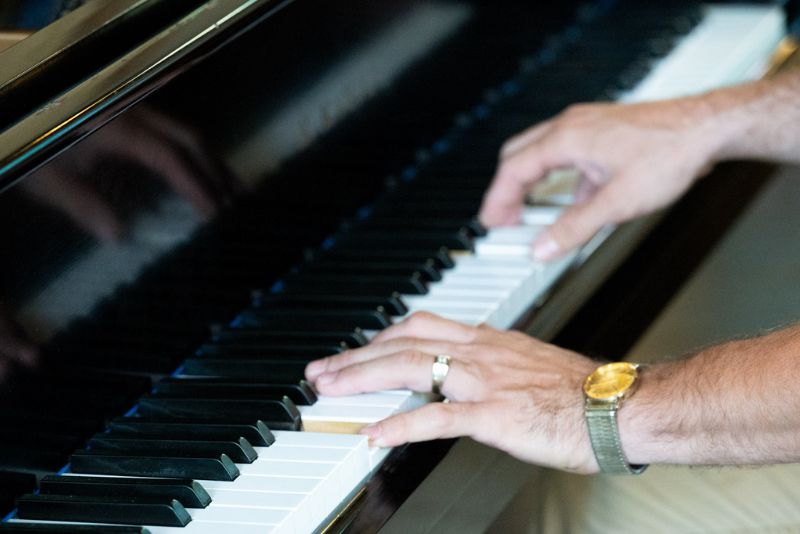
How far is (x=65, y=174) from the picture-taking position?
1.41m

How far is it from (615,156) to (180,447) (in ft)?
3.11

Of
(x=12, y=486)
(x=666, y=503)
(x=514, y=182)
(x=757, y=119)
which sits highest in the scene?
(x=12, y=486)

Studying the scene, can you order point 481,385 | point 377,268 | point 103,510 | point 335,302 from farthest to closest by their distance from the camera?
point 377,268
point 335,302
point 481,385
point 103,510

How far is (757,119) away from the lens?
2.11 metres

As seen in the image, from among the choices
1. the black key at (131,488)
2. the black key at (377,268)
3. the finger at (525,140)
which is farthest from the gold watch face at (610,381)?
the finger at (525,140)

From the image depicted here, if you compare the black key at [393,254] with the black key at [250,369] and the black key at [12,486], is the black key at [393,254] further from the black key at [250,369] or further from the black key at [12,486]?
the black key at [12,486]

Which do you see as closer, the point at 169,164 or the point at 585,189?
the point at 169,164

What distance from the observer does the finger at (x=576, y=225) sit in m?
1.88

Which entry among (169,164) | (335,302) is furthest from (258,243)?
(169,164)

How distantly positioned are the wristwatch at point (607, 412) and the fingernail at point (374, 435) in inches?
10.2

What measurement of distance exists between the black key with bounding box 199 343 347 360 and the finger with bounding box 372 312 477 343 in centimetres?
8

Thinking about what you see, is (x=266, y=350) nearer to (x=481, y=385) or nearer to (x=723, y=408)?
(x=481, y=385)

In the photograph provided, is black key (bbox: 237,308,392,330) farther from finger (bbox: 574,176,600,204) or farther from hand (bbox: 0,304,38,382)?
finger (bbox: 574,176,600,204)

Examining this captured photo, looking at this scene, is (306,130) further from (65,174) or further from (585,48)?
(585,48)
